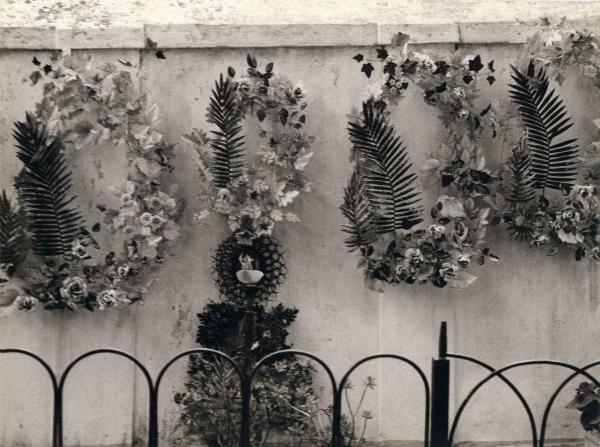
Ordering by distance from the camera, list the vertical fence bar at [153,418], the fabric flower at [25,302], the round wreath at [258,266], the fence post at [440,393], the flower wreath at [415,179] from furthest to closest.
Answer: the round wreath at [258,266], the flower wreath at [415,179], the fabric flower at [25,302], the vertical fence bar at [153,418], the fence post at [440,393]

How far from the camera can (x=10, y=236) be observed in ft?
18.2

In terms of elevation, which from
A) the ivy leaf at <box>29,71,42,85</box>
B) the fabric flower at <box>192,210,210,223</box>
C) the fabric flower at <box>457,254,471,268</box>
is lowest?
the fabric flower at <box>457,254,471,268</box>

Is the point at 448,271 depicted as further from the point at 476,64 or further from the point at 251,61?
the point at 251,61

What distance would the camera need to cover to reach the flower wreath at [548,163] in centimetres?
560

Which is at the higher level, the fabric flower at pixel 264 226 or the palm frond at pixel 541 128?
the palm frond at pixel 541 128

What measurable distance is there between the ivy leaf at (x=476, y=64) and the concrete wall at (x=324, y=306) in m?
0.21

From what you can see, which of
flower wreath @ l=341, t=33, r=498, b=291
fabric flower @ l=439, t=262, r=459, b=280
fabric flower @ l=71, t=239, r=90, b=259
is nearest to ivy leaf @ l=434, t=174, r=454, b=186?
flower wreath @ l=341, t=33, r=498, b=291

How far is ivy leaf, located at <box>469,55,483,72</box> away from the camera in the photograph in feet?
18.2

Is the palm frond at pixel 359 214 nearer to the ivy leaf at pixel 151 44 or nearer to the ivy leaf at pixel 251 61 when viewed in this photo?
the ivy leaf at pixel 251 61

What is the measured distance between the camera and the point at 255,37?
5.68 m

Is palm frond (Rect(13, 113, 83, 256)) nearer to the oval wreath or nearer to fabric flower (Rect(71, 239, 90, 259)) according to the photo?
fabric flower (Rect(71, 239, 90, 259))

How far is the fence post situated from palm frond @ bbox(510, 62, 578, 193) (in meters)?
2.28

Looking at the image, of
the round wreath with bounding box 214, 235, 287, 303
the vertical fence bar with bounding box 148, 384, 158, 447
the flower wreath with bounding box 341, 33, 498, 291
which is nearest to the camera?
the vertical fence bar with bounding box 148, 384, 158, 447

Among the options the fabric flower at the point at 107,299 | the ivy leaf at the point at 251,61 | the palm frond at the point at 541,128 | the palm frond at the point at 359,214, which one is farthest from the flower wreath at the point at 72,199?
the palm frond at the point at 541,128
